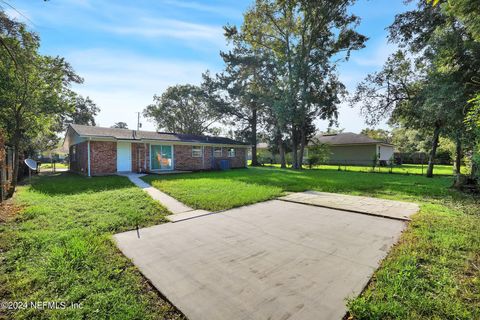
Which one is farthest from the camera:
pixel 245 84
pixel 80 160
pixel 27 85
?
pixel 245 84

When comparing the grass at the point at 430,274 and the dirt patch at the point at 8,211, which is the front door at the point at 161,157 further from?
the grass at the point at 430,274

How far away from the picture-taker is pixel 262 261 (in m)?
3.28

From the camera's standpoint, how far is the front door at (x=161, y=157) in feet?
52.1

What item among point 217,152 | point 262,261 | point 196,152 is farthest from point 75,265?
point 217,152

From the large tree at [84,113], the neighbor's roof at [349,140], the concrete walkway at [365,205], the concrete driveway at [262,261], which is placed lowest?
the concrete driveway at [262,261]

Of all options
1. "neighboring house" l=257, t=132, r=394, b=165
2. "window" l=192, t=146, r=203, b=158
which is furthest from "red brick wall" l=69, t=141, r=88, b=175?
"neighboring house" l=257, t=132, r=394, b=165

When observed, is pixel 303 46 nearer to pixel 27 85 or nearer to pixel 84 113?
pixel 27 85

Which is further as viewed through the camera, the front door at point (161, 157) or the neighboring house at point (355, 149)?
the neighboring house at point (355, 149)

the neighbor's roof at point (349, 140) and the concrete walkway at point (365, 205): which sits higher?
the neighbor's roof at point (349, 140)

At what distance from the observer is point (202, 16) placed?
8.84m

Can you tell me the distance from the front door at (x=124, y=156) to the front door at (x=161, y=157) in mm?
1404

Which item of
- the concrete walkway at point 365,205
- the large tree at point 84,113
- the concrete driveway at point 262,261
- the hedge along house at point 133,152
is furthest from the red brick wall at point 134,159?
the large tree at point 84,113

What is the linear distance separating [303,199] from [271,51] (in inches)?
800

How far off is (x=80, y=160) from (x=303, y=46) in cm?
1970
